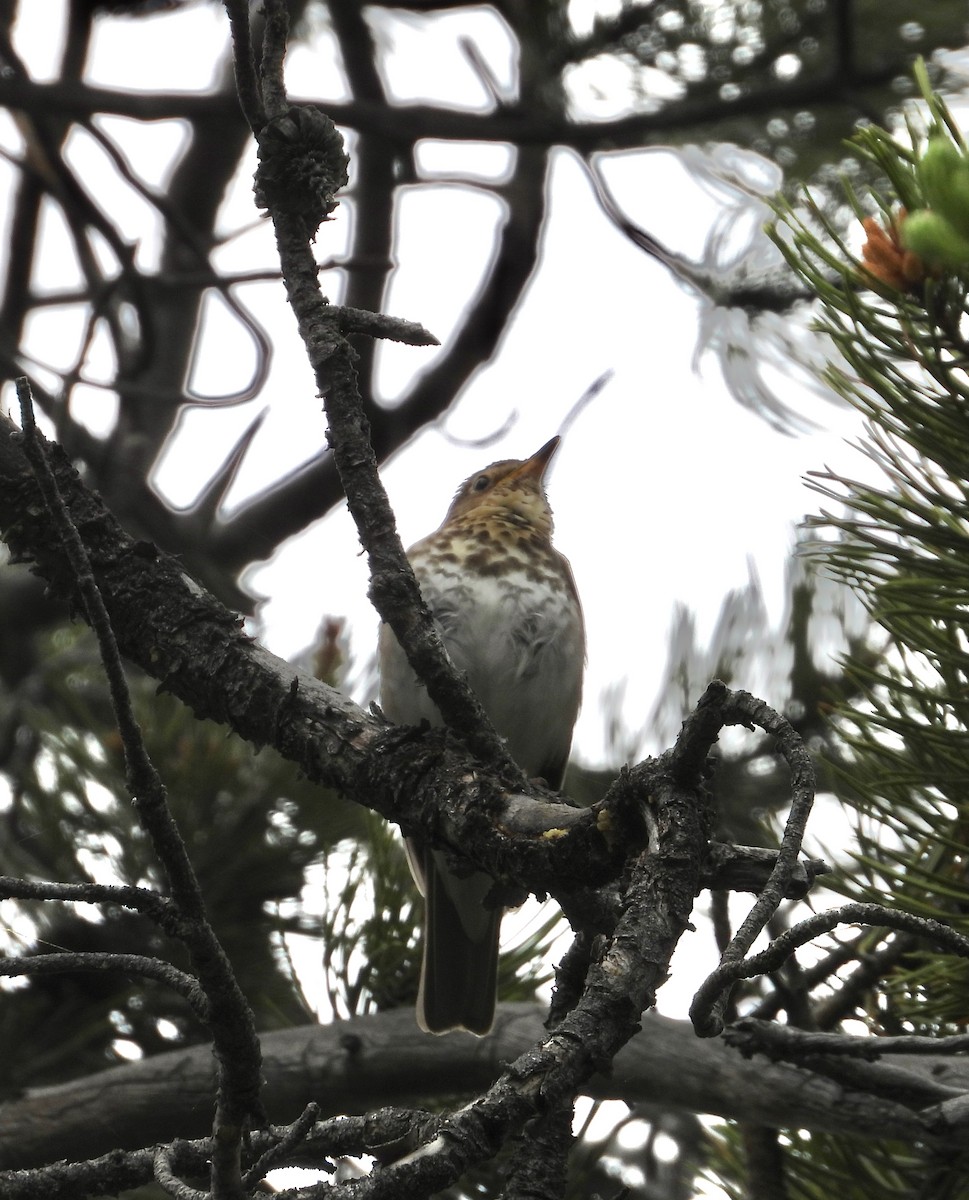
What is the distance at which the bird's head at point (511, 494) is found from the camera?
3955mm

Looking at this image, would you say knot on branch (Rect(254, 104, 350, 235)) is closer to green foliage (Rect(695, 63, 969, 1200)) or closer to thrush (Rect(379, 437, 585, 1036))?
green foliage (Rect(695, 63, 969, 1200))

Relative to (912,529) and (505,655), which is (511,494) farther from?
(912,529)

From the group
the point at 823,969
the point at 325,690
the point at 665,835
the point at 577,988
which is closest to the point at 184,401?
the point at 325,690

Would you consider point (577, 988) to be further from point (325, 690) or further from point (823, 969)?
point (823, 969)

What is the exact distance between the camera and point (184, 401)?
3742mm

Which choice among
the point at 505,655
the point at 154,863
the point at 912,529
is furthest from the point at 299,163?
the point at 154,863

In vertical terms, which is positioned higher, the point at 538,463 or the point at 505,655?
the point at 538,463

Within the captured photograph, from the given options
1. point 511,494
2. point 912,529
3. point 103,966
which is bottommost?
point 103,966

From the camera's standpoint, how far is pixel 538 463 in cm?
418

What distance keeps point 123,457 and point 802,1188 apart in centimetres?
291

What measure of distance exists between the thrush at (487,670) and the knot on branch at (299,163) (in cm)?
150

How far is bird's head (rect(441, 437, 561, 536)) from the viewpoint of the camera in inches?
156

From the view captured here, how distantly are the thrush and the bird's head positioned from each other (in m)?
0.20

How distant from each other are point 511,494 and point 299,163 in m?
2.43
